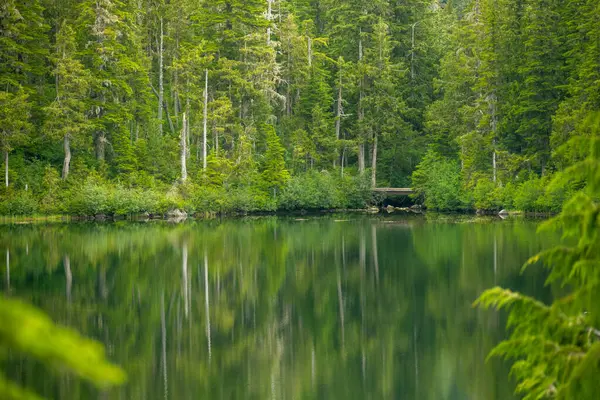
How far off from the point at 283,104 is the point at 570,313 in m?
52.6

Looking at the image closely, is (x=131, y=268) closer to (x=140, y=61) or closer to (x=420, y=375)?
(x=420, y=375)

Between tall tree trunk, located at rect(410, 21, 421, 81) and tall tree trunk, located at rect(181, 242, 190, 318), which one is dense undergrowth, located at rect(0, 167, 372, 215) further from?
tall tree trunk, located at rect(181, 242, 190, 318)

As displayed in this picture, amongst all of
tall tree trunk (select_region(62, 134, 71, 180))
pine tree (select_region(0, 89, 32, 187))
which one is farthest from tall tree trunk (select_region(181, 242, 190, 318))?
tall tree trunk (select_region(62, 134, 71, 180))

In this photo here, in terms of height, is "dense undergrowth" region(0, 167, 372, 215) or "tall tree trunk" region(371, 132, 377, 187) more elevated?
"tall tree trunk" region(371, 132, 377, 187)

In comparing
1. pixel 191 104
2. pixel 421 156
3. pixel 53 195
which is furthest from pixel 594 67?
pixel 53 195

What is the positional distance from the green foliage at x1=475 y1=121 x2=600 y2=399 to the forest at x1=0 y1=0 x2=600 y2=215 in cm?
2940

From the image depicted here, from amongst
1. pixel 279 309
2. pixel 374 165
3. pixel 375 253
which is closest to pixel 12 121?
pixel 375 253

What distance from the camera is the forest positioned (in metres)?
39.0

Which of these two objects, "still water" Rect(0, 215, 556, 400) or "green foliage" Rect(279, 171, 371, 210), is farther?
"green foliage" Rect(279, 171, 371, 210)

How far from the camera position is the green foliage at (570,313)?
366 cm

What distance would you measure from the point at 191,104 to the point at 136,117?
394cm

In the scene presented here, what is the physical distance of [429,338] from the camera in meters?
11.9

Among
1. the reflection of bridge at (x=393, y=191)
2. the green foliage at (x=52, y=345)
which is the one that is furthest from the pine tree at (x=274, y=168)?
the green foliage at (x=52, y=345)

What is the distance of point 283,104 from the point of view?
55906 mm
